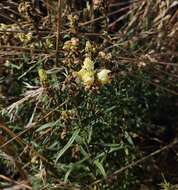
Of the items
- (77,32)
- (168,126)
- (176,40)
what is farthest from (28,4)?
(168,126)

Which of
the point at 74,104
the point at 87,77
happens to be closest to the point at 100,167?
the point at 74,104

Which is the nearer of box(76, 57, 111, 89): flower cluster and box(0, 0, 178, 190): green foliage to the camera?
box(76, 57, 111, 89): flower cluster

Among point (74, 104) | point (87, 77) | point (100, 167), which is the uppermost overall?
point (87, 77)

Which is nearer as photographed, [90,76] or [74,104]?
[90,76]

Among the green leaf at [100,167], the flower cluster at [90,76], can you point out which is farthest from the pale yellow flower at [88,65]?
the green leaf at [100,167]

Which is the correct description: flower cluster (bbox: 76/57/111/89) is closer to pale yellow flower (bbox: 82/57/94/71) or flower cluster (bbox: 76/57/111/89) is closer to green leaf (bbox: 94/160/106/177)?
pale yellow flower (bbox: 82/57/94/71)

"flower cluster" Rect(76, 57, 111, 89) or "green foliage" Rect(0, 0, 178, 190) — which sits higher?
"flower cluster" Rect(76, 57, 111, 89)

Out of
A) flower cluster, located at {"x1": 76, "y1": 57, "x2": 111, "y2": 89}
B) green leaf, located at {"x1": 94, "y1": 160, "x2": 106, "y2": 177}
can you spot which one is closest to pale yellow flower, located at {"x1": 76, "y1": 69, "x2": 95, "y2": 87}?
flower cluster, located at {"x1": 76, "y1": 57, "x2": 111, "y2": 89}

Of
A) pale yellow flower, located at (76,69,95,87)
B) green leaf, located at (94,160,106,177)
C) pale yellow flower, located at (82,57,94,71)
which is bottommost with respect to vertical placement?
green leaf, located at (94,160,106,177)

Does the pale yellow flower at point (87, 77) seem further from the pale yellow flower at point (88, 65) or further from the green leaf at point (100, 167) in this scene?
the green leaf at point (100, 167)

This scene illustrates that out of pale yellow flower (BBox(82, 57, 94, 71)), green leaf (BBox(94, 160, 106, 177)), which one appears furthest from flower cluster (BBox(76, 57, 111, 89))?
green leaf (BBox(94, 160, 106, 177))

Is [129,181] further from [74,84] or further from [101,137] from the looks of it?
[74,84]

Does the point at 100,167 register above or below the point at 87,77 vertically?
below

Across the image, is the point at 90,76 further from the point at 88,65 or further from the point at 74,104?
the point at 74,104
